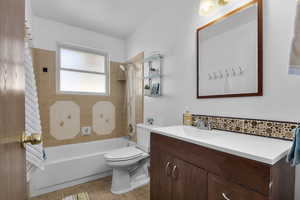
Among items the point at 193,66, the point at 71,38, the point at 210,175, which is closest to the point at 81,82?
the point at 71,38

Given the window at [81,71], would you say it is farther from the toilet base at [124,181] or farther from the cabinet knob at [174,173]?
the cabinet knob at [174,173]

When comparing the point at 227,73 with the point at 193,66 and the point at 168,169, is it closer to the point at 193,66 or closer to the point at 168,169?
the point at 193,66

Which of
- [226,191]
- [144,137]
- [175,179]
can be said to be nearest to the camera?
[226,191]

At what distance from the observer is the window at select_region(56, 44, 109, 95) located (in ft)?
8.24

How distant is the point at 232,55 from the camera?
127 centimetres

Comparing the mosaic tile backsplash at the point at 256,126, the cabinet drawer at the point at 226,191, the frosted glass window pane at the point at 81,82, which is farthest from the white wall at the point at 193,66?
the frosted glass window pane at the point at 81,82

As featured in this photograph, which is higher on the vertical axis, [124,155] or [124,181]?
[124,155]

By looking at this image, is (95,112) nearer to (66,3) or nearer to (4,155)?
(66,3)

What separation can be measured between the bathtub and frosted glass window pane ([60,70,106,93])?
3.17 feet

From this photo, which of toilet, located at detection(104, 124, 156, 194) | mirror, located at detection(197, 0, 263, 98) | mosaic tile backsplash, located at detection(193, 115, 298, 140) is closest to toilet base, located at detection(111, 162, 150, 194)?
toilet, located at detection(104, 124, 156, 194)

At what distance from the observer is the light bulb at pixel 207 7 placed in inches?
54.5

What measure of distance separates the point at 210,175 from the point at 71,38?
2.80 m

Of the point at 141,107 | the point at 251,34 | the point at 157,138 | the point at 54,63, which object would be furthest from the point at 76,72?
the point at 251,34

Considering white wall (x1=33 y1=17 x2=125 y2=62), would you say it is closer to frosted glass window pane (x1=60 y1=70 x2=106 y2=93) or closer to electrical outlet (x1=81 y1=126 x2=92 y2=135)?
frosted glass window pane (x1=60 y1=70 x2=106 y2=93)
